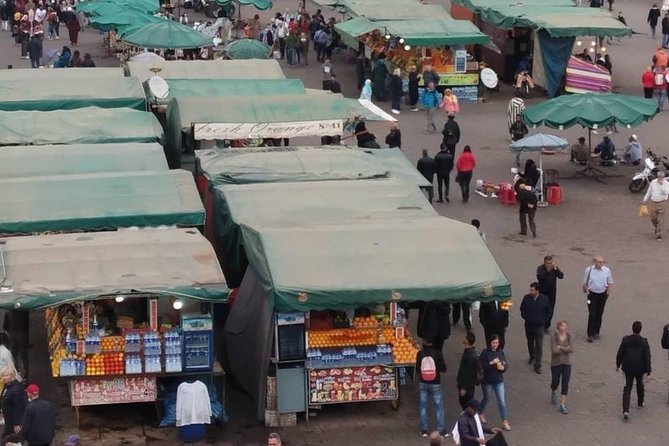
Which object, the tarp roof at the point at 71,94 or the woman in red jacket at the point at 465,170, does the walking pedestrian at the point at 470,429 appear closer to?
the woman in red jacket at the point at 465,170

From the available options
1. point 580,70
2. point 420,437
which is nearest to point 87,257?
point 420,437

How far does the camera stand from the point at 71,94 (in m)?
27.5

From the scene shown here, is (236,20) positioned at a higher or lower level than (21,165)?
lower

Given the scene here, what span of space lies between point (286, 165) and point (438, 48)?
53.9 ft

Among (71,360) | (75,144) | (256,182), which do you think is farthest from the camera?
(75,144)

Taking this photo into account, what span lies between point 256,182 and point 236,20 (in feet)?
90.8

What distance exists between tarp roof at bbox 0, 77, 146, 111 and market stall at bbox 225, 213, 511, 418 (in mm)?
10128

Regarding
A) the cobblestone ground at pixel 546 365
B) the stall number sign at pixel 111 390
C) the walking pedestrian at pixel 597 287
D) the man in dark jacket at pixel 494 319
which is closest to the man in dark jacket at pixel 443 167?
the cobblestone ground at pixel 546 365

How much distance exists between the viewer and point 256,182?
21219 millimetres

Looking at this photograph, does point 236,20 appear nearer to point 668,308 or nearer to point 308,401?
point 668,308

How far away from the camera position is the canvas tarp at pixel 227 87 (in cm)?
2791

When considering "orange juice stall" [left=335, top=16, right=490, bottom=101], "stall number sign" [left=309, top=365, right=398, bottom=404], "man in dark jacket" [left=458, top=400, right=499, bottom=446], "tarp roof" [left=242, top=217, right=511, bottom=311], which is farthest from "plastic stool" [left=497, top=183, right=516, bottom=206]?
"man in dark jacket" [left=458, top=400, right=499, bottom=446]

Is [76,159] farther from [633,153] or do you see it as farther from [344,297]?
[633,153]

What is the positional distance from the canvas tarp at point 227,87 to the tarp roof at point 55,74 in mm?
1330
